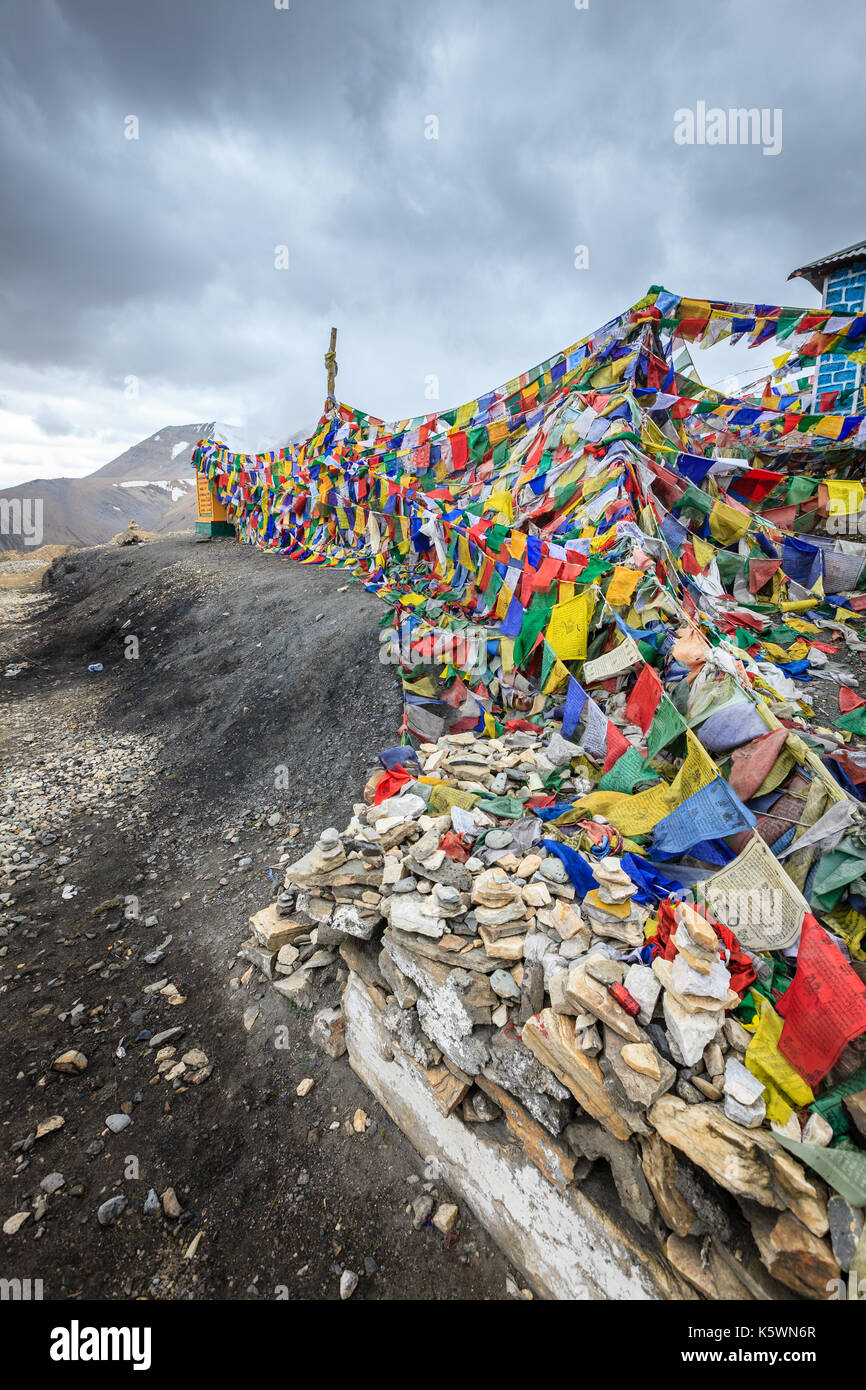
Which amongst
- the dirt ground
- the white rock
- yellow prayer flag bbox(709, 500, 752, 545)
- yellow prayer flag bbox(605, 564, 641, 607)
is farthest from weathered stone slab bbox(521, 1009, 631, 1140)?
yellow prayer flag bbox(709, 500, 752, 545)

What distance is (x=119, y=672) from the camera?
11125 millimetres

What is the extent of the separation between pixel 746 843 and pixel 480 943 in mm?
1621

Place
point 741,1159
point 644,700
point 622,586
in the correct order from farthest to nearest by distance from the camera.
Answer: point 622,586 < point 644,700 < point 741,1159

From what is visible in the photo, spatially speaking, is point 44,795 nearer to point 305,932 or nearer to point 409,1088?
point 305,932

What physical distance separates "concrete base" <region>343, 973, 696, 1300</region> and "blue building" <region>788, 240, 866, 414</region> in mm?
17232

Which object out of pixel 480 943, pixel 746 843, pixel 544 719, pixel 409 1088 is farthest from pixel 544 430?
pixel 409 1088

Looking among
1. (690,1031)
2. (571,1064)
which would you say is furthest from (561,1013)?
(690,1031)

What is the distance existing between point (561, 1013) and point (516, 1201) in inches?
41.1

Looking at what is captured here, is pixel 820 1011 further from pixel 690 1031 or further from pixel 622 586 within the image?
pixel 622 586

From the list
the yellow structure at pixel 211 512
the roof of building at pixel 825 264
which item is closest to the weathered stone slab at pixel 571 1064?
the roof of building at pixel 825 264

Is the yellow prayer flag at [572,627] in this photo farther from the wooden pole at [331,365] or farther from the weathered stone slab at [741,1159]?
the wooden pole at [331,365]

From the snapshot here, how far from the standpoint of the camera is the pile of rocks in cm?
191

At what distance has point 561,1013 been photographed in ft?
7.93

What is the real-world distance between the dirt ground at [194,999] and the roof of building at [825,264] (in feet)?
51.0
